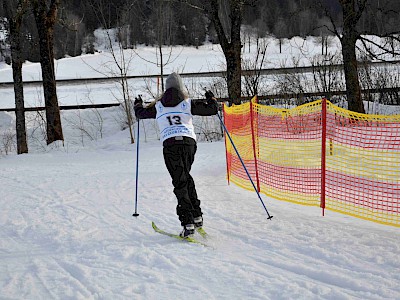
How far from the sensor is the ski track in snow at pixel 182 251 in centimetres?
403

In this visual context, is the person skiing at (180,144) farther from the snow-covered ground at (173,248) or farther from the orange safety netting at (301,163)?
the orange safety netting at (301,163)

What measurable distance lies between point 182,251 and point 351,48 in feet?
31.6

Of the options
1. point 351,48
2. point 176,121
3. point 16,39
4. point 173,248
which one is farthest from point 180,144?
point 16,39

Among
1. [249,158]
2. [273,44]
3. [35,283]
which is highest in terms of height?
[273,44]

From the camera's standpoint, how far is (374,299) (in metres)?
3.66

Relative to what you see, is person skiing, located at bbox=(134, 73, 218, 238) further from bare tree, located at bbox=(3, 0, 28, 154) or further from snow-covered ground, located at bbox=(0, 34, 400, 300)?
bare tree, located at bbox=(3, 0, 28, 154)

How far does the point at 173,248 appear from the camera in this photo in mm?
5133

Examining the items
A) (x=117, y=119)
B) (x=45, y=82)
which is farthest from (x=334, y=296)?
(x=117, y=119)

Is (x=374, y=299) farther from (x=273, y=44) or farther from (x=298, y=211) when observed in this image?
(x=273, y=44)

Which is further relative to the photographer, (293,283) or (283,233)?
(283,233)

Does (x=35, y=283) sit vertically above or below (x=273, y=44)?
below

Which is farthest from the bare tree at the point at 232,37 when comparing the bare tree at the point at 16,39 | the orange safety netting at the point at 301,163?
the bare tree at the point at 16,39

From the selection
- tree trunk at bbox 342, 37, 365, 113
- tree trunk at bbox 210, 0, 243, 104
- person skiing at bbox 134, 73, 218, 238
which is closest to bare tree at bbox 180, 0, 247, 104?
tree trunk at bbox 210, 0, 243, 104

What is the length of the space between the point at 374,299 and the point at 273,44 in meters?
43.3
